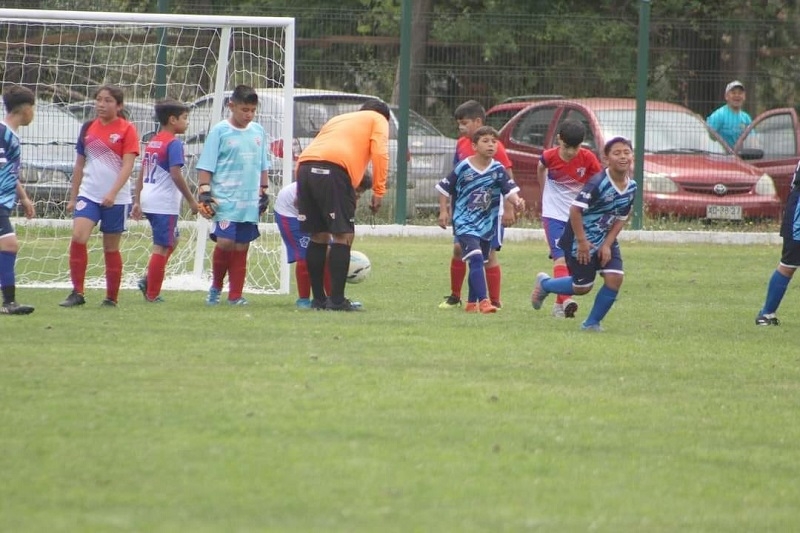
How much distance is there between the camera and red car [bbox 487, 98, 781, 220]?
19.0 metres

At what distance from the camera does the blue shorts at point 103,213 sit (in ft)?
35.9

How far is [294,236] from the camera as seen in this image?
38.2ft

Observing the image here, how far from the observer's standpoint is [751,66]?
19.7 m

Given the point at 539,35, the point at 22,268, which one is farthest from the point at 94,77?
the point at 539,35

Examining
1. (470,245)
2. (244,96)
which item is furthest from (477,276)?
(244,96)

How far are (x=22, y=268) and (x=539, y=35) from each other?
28.1 ft

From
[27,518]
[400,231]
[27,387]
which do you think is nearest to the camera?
[27,518]

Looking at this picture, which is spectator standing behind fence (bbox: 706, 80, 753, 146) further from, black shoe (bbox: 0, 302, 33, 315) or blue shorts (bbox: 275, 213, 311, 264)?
black shoe (bbox: 0, 302, 33, 315)

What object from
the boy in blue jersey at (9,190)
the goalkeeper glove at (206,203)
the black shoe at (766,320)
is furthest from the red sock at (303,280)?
the black shoe at (766,320)

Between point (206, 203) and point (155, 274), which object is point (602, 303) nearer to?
point (206, 203)

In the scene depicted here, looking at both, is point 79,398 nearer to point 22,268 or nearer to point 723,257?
point 22,268

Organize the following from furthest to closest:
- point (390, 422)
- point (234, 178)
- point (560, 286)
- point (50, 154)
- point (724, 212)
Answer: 1. point (724, 212)
2. point (50, 154)
3. point (234, 178)
4. point (560, 286)
5. point (390, 422)

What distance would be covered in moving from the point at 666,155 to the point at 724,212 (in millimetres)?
1149

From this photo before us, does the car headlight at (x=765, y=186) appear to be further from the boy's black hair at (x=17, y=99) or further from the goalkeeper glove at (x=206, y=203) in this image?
the boy's black hair at (x=17, y=99)
